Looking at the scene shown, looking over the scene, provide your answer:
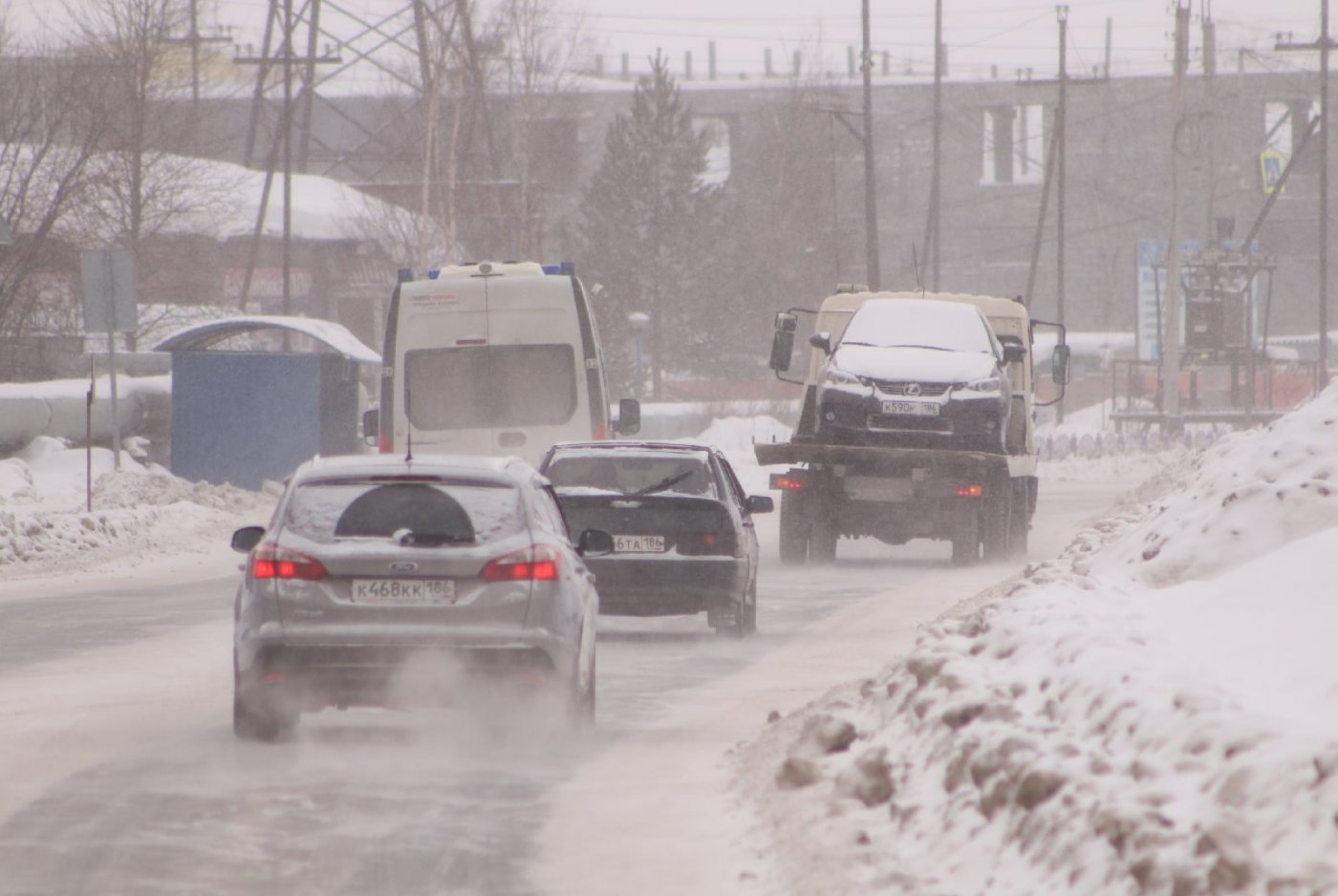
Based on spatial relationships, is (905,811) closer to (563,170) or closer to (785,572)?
(785,572)

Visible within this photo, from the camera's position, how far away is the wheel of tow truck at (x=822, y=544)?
73.4ft

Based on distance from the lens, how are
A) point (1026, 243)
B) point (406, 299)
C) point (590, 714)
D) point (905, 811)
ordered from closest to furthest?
point (905, 811) → point (590, 714) → point (406, 299) → point (1026, 243)

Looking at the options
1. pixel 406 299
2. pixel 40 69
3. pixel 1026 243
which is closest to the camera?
pixel 406 299

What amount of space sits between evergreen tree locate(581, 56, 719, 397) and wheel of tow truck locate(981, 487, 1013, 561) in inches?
2336

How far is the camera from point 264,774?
29.7 ft

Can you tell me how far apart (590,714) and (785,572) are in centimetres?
1124

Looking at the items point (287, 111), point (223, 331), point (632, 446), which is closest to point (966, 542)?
point (632, 446)

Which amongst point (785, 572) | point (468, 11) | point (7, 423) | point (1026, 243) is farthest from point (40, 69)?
point (1026, 243)

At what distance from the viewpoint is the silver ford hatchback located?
9.66 m

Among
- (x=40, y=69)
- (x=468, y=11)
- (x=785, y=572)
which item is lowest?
(x=785, y=572)

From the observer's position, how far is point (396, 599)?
9727mm

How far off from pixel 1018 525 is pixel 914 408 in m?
2.52

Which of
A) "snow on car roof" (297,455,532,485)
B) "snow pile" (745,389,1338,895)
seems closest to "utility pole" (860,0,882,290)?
"snow pile" (745,389,1338,895)

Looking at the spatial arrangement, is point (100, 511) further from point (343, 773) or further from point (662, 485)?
point (343, 773)
